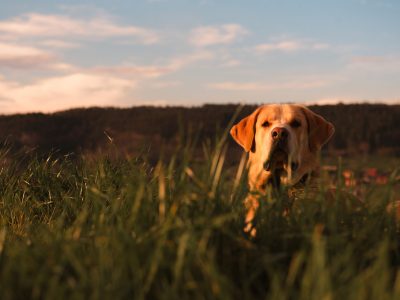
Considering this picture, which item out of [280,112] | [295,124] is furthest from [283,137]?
[280,112]

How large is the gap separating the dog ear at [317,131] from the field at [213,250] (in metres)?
1.95

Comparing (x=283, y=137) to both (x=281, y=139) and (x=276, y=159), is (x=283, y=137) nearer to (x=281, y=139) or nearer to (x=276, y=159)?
(x=281, y=139)

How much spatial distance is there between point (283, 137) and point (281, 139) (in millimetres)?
28

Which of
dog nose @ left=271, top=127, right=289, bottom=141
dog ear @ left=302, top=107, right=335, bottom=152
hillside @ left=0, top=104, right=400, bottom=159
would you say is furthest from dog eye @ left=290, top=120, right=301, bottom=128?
hillside @ left=0, top=104, right=400, bottom=159

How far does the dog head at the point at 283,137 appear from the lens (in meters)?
5.46

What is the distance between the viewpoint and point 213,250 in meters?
2.76

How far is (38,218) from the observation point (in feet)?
19.2

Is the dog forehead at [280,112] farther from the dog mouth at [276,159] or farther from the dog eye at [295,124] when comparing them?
the dog mouth at [276,159]

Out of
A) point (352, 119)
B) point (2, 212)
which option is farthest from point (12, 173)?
point (352, 119)

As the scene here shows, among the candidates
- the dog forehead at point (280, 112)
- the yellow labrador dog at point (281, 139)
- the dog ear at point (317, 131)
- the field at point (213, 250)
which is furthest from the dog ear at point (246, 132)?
the field at point (213, 250)

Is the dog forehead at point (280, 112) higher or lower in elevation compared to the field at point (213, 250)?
higher

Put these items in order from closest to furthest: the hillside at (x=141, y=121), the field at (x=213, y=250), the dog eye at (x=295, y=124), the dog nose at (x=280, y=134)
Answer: the field at (x=213, y=250) < the dog nose at (x=280, y=134) < the dog eye at (x=295, y=124) < the hillside at (x=141, y=121)

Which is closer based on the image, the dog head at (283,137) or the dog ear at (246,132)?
the dog head at (283,137)

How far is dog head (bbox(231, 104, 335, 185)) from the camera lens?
5.46 m
